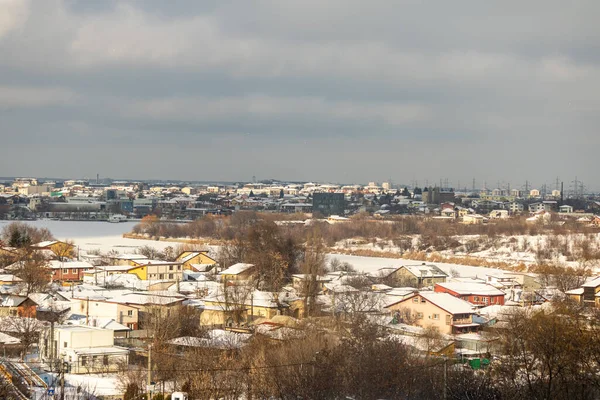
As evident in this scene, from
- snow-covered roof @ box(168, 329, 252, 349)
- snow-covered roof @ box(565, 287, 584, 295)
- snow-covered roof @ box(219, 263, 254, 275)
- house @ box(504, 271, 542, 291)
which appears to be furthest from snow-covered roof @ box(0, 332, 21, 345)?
house @ box(504, 271, 542, 291)

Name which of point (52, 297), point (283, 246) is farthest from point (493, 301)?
point (52, 297)

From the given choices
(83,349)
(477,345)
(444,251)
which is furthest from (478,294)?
(444,251)

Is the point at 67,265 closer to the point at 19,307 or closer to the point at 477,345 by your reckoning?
the point at 19,307

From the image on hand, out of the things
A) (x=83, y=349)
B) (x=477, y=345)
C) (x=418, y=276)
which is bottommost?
(x=418, y=276)

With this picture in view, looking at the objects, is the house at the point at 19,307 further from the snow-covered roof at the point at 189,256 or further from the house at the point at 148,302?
the snow-covered roof at the point at 189,256

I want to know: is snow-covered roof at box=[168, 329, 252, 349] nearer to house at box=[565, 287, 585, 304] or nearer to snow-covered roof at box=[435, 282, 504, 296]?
snow-covered roof at box=[435, 282, 504, 296]

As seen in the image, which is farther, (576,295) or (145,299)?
(576,295)
